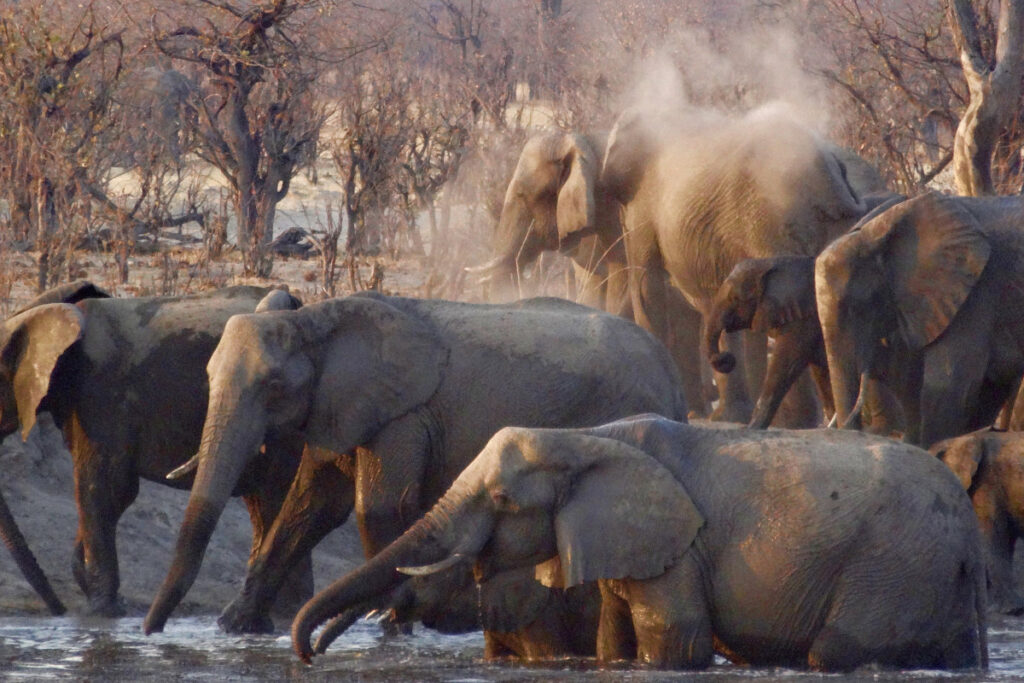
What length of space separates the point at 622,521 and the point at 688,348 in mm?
6517

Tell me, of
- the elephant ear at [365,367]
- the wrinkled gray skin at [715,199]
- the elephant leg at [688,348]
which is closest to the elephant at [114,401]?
the elephant ear at [365,367]

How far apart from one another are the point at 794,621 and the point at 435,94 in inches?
597

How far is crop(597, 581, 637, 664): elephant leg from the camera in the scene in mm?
6289

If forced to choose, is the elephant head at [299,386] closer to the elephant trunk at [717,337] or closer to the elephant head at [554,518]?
the elephant head at [554,518]

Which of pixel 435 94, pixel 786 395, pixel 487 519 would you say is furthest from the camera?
pixel 435 94

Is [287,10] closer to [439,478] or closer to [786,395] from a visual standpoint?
[786,395]

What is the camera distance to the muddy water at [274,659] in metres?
6.27

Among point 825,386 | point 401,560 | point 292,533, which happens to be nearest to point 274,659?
point 292,533

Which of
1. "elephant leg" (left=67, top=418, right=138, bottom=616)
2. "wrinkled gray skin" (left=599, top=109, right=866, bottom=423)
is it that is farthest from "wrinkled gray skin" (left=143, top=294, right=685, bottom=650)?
"wrinkled gray skin" (left=599, top=109, right=866, bottom=423)

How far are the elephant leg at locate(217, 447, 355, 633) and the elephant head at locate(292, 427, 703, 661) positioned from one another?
1.88 metres

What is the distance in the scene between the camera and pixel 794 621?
618 cm

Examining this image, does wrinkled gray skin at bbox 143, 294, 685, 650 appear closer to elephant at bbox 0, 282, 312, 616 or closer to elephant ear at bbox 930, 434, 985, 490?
elephant at bbox 0, 282, 312, 616

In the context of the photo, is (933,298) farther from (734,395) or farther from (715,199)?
(734,395)

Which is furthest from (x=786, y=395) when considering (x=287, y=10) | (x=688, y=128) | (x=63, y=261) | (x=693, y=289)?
(x=287, y=10)
